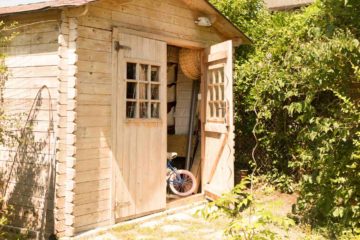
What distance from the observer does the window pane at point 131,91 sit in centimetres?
594

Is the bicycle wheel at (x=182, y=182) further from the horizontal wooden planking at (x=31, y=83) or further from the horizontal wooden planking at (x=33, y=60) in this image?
the horizontal wooden planking at (x=33, y=60)

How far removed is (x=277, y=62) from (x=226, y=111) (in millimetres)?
1762

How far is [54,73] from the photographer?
5105 millimetres

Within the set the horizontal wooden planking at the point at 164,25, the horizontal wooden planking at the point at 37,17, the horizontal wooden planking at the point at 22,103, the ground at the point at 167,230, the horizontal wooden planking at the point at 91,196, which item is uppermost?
the horizontal wooden planking at the point at 164,25

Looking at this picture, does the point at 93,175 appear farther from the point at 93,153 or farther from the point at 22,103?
the point at 22,103

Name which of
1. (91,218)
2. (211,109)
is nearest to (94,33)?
(91,218)

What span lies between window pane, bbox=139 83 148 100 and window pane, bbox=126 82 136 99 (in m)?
0.12

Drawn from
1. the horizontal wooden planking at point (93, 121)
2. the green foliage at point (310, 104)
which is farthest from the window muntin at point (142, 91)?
the green foliage at point (310, 104)

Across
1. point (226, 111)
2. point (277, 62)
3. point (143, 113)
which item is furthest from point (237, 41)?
point (143, 113)

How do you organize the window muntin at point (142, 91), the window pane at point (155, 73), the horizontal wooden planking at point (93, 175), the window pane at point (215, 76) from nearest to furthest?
the horizontal wooden planking at point (93, 175)
the window muntin at point (142, 91)
the window pane at point (155, 73)
the window pane at point (215, 76)

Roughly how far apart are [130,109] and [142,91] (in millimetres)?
344

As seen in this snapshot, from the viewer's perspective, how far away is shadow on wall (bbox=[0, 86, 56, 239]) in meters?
5.11

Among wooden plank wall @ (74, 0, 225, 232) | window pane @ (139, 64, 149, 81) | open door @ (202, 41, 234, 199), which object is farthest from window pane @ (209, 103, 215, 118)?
wooden plank wall @ (74, 0, 225, 232)

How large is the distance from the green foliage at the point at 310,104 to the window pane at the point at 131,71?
7.29 feet
